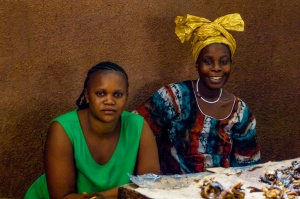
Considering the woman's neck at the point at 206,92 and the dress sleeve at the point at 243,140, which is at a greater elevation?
the woman's neck at the point at 206,92

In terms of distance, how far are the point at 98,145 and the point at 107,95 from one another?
35 cm

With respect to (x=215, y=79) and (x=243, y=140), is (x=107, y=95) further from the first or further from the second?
(x=243, y=140)

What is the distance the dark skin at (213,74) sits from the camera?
3.97 m

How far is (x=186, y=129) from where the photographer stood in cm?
403

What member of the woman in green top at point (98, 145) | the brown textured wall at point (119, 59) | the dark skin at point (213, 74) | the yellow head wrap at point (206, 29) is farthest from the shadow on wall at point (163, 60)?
the woman in green top at point (98, 145)

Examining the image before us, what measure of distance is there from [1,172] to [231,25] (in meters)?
1.98

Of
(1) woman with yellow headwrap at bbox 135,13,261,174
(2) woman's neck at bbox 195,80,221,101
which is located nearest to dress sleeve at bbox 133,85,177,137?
(1) woman with yellow headwrap at bbox 135,13,261,174

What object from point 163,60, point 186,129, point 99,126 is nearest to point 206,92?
point 186,129

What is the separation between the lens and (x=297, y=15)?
15.9 ft

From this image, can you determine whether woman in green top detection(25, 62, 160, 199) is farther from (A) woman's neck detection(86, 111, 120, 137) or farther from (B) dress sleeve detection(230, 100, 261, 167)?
(B) dress sleeve detection(230, 100, 261, 167)

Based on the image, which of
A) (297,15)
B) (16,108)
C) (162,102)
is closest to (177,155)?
(162,102)

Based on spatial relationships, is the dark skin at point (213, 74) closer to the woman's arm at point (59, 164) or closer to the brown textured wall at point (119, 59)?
the brown textured wall at point (119, 59)

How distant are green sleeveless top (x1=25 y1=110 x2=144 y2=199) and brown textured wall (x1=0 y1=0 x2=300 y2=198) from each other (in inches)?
23.7

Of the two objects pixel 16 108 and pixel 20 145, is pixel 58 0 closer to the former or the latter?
pixel 16 108
